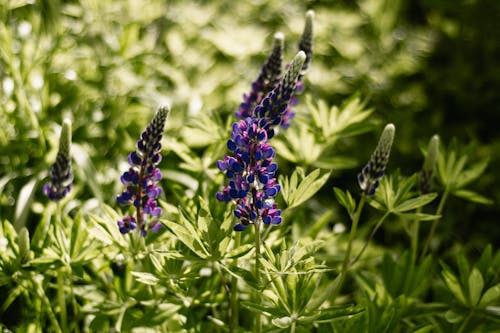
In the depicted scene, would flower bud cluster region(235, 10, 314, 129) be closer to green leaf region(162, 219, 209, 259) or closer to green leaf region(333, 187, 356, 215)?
green leaf region(333, 187, 356, 215)

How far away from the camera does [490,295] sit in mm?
2002

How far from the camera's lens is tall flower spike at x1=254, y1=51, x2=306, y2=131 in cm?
168

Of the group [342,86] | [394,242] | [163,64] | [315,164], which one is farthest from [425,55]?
[315,164]

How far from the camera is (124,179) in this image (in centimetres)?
183

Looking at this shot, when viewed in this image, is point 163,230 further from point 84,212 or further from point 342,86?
point 342,86

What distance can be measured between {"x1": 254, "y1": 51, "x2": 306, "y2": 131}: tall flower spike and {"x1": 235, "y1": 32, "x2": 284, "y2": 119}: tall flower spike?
0.37 metres

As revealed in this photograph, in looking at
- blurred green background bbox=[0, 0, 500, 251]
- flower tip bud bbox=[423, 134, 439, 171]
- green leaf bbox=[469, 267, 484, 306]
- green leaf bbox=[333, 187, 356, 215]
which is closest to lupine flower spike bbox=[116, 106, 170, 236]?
blurred green background bbox=[0, 0, 500, 251]

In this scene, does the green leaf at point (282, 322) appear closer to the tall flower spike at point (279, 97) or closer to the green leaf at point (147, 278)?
the green leaf at point (147, 278)

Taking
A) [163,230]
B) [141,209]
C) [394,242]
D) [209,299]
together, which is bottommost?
[394,242]

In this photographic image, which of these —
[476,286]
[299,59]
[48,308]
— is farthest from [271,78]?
[48,308]

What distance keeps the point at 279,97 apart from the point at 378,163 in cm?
42

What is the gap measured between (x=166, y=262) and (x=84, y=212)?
0.99m

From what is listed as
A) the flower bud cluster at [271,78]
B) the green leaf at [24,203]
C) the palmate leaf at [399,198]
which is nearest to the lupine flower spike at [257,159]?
the flower bud cluster at [271,78]

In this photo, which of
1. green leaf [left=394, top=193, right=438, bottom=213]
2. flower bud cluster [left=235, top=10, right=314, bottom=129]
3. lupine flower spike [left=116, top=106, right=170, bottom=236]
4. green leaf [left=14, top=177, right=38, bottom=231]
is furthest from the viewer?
green leaf [left=14, top=177, right=38, bottom=231]
